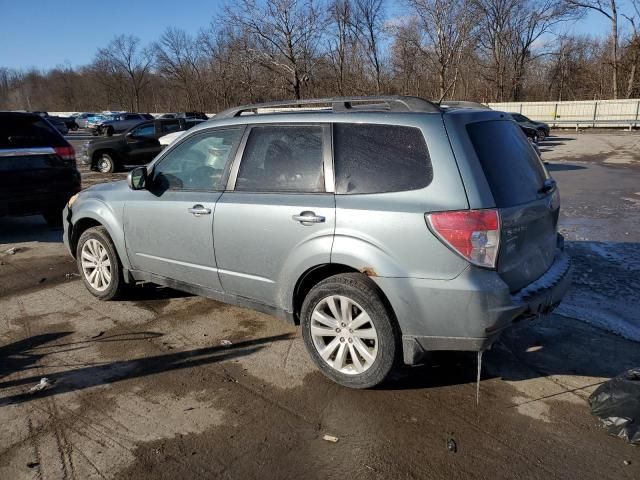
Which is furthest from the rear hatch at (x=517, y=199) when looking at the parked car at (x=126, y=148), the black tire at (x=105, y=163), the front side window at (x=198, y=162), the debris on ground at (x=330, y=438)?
the black tire at (x=105, y=163)

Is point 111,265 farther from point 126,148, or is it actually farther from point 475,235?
point 126,148

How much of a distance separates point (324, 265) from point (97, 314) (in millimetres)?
2563

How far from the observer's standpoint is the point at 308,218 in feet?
11.5

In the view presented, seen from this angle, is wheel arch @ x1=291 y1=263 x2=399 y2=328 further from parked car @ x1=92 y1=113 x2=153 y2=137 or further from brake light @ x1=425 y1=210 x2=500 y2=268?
parked car @ x1=92 y1=113 x2=153 y2=137

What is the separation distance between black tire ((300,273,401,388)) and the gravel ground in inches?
4.9

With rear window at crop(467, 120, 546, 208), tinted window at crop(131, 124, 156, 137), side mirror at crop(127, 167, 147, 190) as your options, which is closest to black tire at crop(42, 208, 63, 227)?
side mirror at crop(127, 167, 147, 190)

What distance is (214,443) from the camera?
3000mm

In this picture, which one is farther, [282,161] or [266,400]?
[282,161]

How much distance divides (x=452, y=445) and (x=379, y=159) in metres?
1.75

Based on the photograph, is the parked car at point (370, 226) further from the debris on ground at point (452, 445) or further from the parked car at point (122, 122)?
the parked car at point (122, 122)

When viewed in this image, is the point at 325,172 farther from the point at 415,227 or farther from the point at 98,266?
the point at 98,266

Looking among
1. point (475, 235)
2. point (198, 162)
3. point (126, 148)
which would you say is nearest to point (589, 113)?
point (126, 148)

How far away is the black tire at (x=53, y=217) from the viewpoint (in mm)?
8633

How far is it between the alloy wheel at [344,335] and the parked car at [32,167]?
588cm
